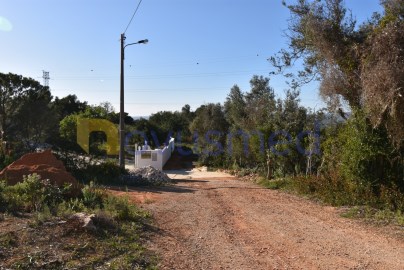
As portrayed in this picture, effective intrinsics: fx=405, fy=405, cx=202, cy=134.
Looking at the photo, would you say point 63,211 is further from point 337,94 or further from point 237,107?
point 237,107

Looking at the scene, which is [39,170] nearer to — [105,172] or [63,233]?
[63,233]

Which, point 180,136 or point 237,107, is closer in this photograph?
point 237,107

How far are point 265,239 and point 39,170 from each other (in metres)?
5.95

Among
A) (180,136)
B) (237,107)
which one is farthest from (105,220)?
(180,136)

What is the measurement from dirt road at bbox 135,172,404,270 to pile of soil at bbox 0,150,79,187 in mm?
2037

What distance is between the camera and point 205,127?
35.4 meters

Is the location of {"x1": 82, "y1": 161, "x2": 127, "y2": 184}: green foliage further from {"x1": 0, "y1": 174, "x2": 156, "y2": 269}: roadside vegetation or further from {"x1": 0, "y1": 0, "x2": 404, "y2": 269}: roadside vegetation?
{"x1": 0, "y1": 174, "x2": 156, "y2": 269}: roadside vegetation

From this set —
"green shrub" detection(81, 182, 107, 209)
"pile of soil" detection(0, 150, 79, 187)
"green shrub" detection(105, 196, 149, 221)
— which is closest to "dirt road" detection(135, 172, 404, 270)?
"green shrub" detection(105, 196, 149, 221)

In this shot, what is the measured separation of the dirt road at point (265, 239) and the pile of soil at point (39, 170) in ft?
6.68

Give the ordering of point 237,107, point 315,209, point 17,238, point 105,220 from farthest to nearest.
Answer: point 237,107, point 315,209, point 105,220, point 17,238

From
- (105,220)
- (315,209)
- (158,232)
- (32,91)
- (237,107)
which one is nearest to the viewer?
(105,220)

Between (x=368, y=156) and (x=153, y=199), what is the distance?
5.49m

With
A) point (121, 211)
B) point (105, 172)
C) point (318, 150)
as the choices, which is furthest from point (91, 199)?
point (318, 150)

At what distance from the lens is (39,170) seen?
383 inches
